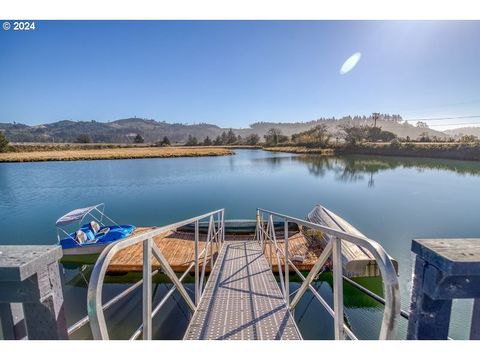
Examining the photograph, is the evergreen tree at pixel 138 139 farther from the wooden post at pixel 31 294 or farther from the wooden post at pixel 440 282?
the wooden post at pixel 440 282

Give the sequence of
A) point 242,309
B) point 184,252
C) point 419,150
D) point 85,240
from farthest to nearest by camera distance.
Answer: point 419,150
point 85,240
point 184,252
point 242,309

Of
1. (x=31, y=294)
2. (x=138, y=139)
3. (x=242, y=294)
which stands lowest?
(x=242, y=294)

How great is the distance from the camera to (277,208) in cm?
1398

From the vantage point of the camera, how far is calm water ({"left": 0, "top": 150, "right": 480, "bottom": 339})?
529 cm

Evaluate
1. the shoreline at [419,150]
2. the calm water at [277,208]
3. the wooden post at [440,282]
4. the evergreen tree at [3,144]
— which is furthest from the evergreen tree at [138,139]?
the wooden post at [440,282]

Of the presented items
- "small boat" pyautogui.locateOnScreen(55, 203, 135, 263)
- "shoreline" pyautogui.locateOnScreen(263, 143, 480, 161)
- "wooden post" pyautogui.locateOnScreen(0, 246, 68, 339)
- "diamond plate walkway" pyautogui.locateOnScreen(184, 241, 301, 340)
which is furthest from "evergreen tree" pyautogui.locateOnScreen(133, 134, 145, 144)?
"wooden post" pyautogui.locateOnScreen(0, 246, 68, 339)

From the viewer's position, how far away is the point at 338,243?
4.66ft

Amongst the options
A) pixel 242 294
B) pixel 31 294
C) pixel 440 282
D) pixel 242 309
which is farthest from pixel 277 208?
pixel 31 294

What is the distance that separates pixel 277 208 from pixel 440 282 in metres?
13.3

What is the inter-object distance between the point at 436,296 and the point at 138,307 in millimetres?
6251

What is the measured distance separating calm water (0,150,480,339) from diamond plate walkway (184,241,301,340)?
7.92 ft

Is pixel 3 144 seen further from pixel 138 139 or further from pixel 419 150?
pixel 419 150

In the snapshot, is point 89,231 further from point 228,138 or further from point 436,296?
point 228,138
